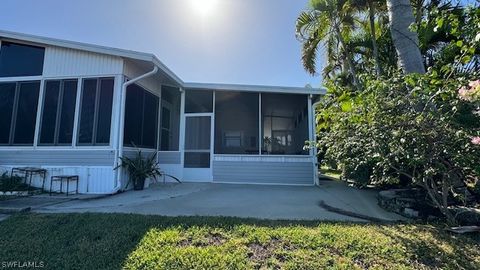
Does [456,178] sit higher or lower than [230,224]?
higher

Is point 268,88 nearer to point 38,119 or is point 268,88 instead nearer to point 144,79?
point 144,79

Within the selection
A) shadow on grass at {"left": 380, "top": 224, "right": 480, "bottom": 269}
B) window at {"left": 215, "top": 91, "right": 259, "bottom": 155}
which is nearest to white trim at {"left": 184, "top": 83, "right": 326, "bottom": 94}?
window at {"left": 215, "top": 91, "right": 259, "bottom": 155}

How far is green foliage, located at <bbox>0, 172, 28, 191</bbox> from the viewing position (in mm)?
7816

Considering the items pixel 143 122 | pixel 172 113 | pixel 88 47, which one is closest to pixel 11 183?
pixel 143 122

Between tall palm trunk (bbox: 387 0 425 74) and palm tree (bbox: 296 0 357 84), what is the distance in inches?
145

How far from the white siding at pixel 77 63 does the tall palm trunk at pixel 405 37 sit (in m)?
7.03

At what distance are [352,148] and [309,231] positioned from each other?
1562mm

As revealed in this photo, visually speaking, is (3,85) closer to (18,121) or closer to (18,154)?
(18,121)

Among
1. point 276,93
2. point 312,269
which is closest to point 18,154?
point 276,93

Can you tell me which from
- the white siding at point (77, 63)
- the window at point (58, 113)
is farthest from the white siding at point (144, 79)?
the window at point (58, 113)

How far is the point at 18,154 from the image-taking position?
845cm

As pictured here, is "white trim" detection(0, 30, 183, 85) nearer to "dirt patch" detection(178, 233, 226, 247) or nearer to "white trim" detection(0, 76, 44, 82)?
"white trim" detection(0, 76, 44, 82)

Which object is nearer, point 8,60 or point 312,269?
point 312,269

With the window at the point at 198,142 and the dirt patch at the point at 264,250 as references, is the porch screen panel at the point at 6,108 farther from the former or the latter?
the dirt patch at the point at 264,250
